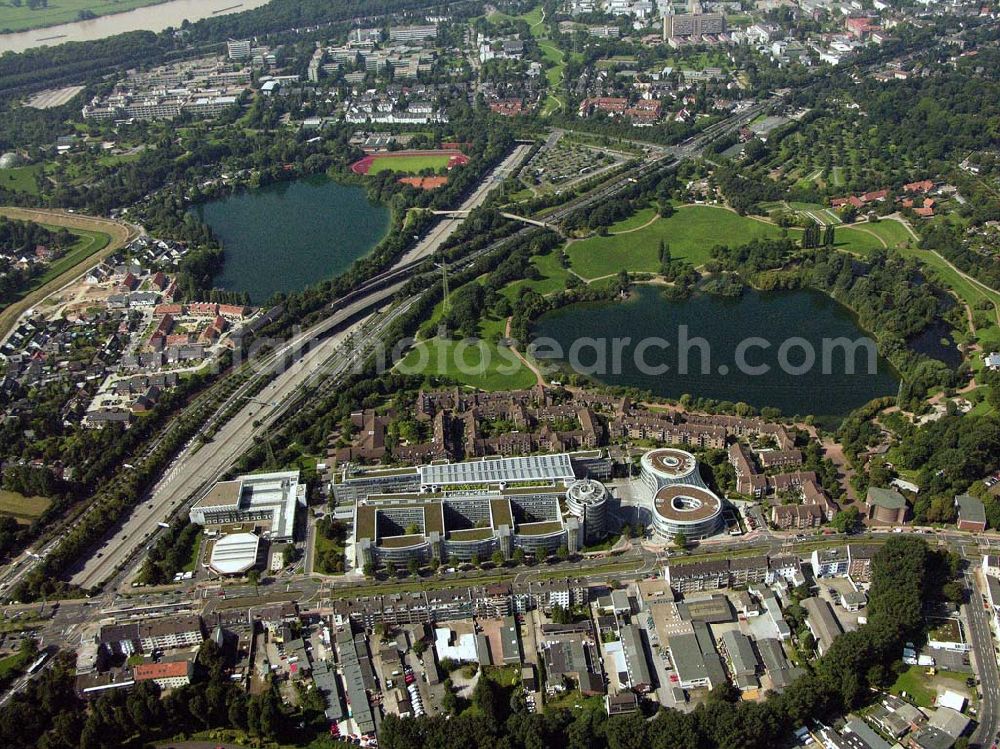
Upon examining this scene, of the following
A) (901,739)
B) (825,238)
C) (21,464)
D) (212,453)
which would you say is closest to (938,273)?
(825,238)

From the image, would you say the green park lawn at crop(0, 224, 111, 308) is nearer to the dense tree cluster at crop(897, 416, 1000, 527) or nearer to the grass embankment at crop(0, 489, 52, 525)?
the grass embankment at crop(0, 489, 52, 525)

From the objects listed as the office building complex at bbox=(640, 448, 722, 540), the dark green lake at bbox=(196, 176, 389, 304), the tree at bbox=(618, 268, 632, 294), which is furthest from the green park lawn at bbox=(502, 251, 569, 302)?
the office building complex at bbox=(640, 448, 722, 540)

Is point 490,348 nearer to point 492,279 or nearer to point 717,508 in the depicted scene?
point 492,279

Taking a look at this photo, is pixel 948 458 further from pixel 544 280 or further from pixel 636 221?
pixel 636 221

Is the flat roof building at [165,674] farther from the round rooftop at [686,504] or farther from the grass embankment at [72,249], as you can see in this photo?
the grass embankment at [72,249]

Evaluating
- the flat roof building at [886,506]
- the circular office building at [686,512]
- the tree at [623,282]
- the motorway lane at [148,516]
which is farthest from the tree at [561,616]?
the tree at [623,282]

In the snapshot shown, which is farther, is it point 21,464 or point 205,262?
point 205,262
